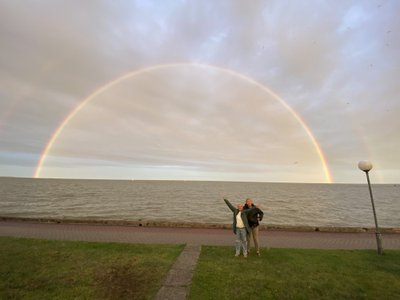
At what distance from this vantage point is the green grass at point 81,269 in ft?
22.5

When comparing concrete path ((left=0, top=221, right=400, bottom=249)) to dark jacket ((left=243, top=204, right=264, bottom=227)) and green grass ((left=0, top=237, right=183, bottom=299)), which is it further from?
dark jacket ((left=243, top=204, right=264, bottom=227))

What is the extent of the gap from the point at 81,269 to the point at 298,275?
6593 mm

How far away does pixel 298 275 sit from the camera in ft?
26.6

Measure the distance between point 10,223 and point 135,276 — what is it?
43.7 feet

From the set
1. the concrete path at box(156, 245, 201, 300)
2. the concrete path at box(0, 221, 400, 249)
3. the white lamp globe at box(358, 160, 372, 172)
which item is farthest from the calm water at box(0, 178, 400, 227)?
the concrete path at box(156, 245, 201, 300)

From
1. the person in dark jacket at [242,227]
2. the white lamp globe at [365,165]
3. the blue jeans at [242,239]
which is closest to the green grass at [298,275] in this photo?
the blue jeans at [242,239]

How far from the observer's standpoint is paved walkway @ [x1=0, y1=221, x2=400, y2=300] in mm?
12477

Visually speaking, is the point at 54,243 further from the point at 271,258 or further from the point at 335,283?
the point at 335,283

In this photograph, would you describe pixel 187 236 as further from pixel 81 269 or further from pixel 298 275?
pixel 298 275

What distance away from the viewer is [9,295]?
21.5ft

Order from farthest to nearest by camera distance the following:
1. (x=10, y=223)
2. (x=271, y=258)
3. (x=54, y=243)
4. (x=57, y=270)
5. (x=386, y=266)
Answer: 1. (x=10, y=223)
2. (x=54, y=243)
3. (x=271, y=258)
4. (x=386, y=266)
5. (x=57, y=270)

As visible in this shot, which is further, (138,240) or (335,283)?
(138,240)

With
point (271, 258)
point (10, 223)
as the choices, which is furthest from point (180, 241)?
point (10, 223)

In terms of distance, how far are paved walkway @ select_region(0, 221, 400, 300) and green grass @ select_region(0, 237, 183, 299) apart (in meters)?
1.54
